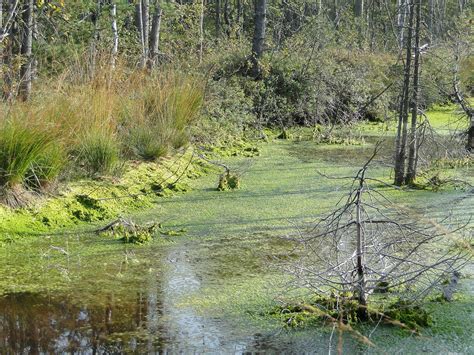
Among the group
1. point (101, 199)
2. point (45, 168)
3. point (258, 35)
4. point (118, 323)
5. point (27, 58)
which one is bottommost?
point (118, 323)

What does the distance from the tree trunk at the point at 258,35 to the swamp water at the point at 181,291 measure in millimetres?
5550

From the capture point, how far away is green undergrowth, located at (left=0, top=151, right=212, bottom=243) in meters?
5.31

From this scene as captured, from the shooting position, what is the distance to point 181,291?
Answer: 421 centimetres

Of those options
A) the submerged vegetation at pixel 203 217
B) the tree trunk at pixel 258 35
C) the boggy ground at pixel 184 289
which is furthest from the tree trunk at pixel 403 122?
the tree trunk at pixel 258 35

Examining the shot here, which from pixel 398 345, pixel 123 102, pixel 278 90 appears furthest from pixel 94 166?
pixel 278 90

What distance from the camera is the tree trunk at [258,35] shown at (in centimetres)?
1171

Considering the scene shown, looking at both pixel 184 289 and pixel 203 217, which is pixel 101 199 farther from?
pixel 184 289

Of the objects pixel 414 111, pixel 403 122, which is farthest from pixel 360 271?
pixel 414 111

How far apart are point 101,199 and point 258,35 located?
653cm

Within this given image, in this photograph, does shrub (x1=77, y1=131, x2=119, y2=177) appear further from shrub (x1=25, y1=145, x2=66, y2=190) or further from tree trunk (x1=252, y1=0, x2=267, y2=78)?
tree trunk (x1=252, y1=0, x2=267, y2=78)

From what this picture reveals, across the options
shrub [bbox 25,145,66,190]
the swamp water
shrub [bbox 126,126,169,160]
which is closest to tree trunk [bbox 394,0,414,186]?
the swamp water

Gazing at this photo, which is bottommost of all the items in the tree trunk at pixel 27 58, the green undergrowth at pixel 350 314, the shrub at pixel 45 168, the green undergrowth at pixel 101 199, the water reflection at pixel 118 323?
the water reflection at pixel 118 323

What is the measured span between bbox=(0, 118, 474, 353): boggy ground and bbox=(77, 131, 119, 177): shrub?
58 cm

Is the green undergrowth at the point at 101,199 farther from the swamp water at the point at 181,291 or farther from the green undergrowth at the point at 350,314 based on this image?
the green undergrowth at the point at 350,314
